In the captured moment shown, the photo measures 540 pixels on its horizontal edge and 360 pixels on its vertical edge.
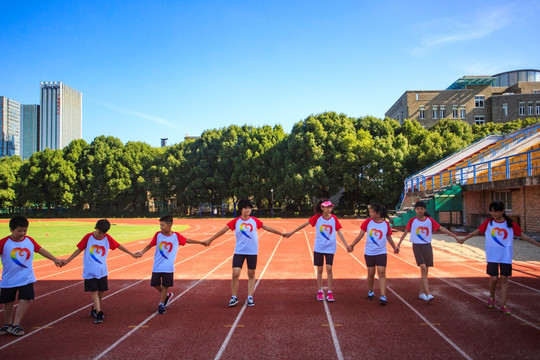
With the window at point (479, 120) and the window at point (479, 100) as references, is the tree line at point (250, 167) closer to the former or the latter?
the window at point (479, 120)

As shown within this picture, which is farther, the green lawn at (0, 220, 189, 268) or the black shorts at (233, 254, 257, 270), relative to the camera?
the green lawn at (0, 220, 189, 268)

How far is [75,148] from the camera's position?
59.9m

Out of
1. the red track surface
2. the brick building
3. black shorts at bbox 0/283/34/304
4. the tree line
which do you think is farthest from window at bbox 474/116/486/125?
black shorts at bbox 0/283/34/304

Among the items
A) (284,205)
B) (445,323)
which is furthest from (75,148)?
(445,323)

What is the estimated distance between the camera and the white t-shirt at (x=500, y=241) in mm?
5625

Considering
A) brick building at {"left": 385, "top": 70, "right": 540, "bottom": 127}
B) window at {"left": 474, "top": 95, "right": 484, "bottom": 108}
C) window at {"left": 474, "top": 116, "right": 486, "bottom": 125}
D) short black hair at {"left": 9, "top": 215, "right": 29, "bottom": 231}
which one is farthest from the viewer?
window at {"left": 474, "top": 95, "right": 484, "bottom": 108}

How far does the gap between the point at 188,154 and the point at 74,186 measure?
20055mm

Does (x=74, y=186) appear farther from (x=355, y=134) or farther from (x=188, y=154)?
(x=355, y=134)

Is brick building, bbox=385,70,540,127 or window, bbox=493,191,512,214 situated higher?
brick building, bbox=385,70,540,127

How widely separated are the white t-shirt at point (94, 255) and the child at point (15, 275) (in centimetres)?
69

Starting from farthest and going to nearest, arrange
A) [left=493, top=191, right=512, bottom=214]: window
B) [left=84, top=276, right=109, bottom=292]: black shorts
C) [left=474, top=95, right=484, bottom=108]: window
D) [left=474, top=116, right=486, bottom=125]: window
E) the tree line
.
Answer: [left=474, top=95, right=484, bottom=108]: window → [left=474, top=116, right=486, bottom=125]: window → the tree line → [left=493, top=191, right=512, bottom=214]: window → [left=84, top=276, right=109, bottom=292]: black shorts

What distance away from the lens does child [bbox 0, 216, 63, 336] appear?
4.98m

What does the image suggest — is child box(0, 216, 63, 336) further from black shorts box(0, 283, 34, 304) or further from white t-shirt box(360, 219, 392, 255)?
white t-shirt box(360, 219, 392, 255)

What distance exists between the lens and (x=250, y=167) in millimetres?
47125
